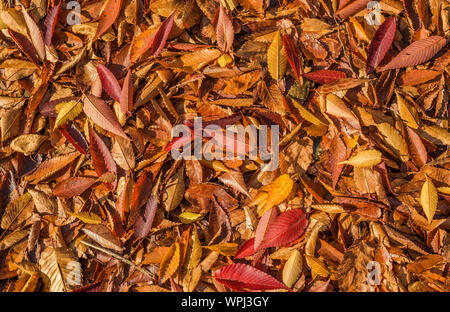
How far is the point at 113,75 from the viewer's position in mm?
938

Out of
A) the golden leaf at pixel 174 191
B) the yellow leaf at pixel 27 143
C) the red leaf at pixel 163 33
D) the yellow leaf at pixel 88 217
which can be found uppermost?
the red leaf at pixel 163 33

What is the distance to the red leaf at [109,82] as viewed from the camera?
93cm

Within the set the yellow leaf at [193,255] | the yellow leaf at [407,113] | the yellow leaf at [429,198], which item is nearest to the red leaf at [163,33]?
the yellow leaf at [193,255]

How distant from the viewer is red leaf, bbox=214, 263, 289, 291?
2.96ft

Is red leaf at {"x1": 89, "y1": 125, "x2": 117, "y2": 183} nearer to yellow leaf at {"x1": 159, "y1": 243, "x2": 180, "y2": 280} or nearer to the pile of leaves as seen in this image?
the pile of leaves

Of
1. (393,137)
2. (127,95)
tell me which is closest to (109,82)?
(127,95)

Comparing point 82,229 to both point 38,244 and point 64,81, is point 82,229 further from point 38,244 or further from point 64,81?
point 64,81

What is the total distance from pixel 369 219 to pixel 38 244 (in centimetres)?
84

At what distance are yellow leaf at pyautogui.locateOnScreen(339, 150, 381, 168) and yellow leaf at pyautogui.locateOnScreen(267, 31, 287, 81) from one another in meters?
0.27

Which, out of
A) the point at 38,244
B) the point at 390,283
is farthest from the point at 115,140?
the point at 390,283

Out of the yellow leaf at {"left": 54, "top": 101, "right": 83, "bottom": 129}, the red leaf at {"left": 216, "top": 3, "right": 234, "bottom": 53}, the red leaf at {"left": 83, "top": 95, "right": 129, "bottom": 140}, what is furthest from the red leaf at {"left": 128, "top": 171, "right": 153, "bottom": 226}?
the red leaf at {"left": 216, "top": 3, "right": 234, "bottom": 53}
